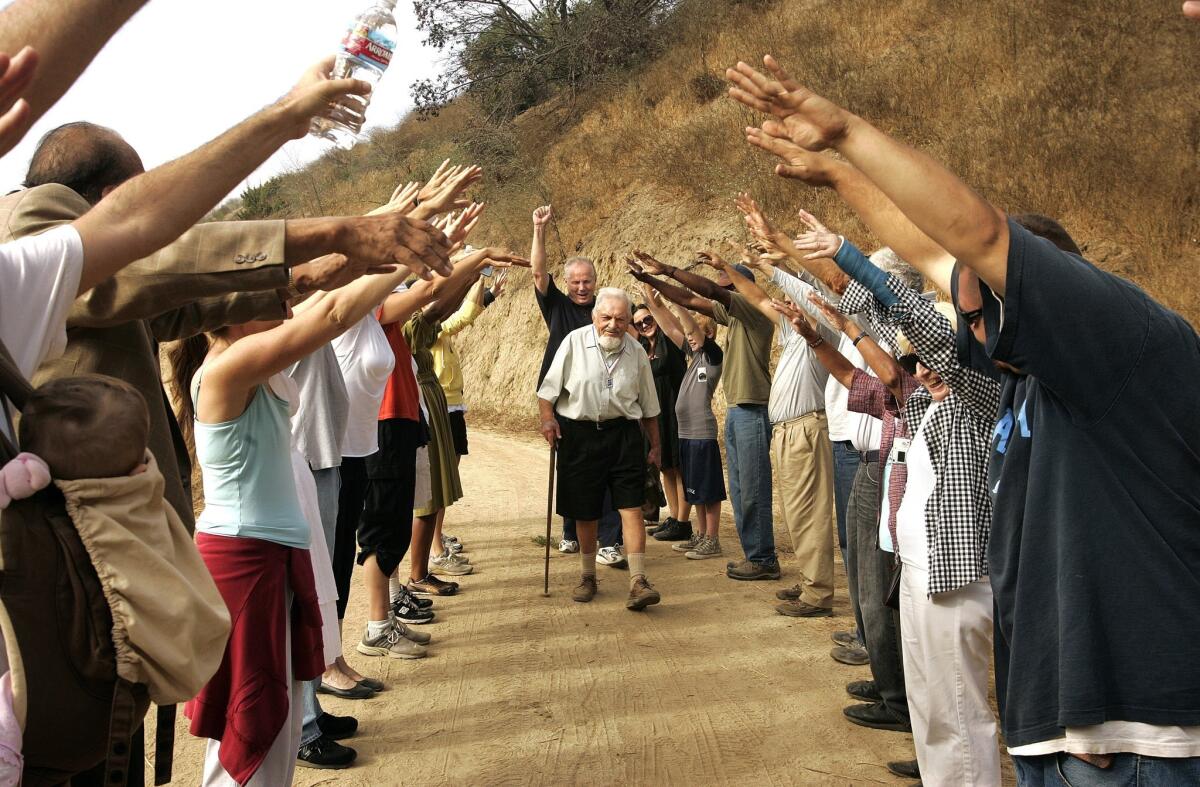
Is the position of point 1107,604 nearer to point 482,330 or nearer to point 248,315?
point 248,315

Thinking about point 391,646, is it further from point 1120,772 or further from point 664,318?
point 1120,772

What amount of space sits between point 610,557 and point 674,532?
1281mm

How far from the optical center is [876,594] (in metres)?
4.79

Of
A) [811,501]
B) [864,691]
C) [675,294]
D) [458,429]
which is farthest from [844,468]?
[458,429]

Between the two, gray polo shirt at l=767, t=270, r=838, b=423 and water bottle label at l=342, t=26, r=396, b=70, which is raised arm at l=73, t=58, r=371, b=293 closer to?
water bottle label at l=342, t=26, r=396, b=70

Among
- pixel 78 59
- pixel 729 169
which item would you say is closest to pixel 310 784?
pixel 78 59

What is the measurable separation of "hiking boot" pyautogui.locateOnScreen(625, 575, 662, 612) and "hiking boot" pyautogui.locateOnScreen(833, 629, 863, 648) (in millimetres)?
1362

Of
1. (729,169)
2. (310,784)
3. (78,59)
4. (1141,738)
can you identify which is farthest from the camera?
(729,169)

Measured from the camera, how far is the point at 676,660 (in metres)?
6.06

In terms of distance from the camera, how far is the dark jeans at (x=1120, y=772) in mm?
2061

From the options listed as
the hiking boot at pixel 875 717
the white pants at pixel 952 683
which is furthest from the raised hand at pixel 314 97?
the hiking boot at pixel 875 717

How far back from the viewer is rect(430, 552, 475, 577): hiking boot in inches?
327

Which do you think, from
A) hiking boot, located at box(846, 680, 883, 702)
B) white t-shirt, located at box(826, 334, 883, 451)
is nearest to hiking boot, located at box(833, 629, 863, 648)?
hiking boot, located at box(846, 680, 883, 702)

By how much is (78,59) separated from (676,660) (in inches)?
198
